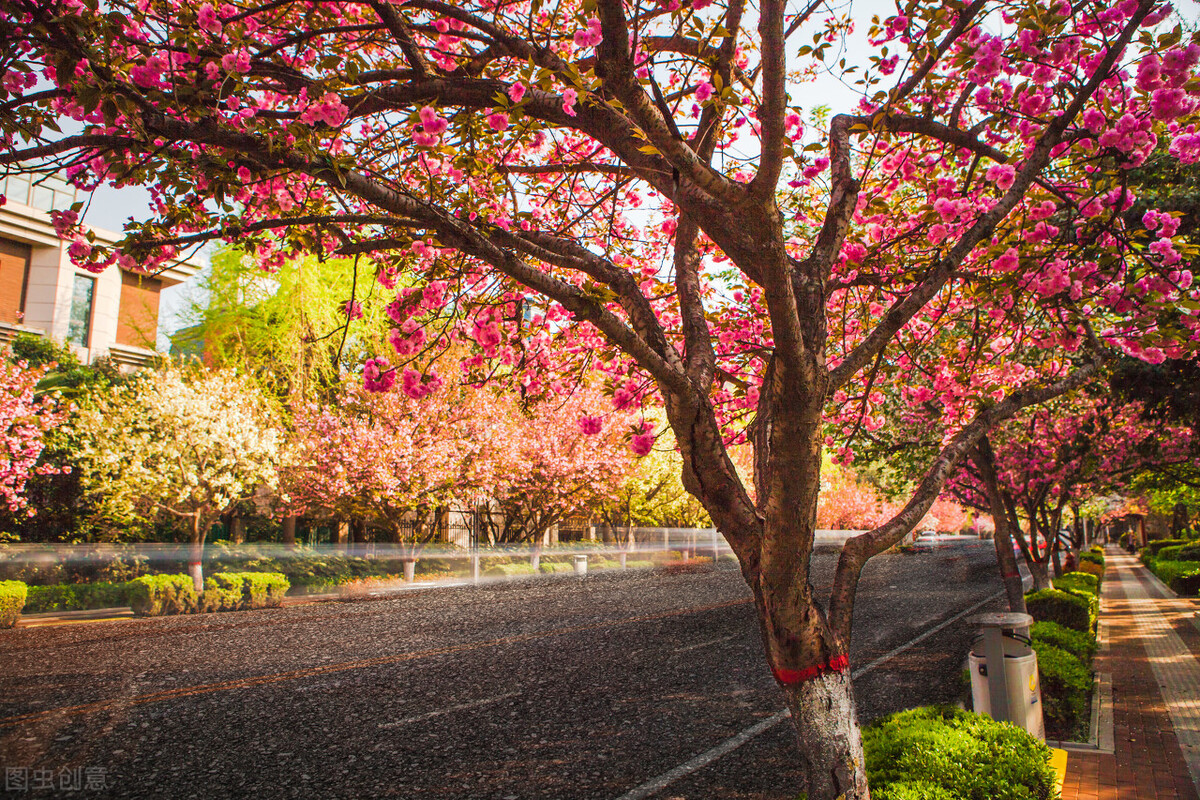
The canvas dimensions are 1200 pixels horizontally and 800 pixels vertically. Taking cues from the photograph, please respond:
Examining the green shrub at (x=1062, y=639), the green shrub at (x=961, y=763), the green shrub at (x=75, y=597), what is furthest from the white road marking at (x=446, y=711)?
the green shrub at (x=75, y=597)

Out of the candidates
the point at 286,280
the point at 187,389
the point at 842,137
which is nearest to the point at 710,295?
the point at 842,137

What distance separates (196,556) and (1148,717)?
17.7 meters

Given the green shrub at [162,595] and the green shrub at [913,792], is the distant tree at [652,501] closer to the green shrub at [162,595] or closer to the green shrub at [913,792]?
the green shrub at [162,595]

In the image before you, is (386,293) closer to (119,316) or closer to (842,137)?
(119,316)

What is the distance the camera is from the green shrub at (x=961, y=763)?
313 cm

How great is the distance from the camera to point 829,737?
10.1ft

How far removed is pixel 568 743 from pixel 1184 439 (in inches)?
497

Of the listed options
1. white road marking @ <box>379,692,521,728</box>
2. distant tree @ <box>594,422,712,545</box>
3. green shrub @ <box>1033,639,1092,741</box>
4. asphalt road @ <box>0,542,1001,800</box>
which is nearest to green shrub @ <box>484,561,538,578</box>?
distant tree @ <box>594,422,712,545</box>

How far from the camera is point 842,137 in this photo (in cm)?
398

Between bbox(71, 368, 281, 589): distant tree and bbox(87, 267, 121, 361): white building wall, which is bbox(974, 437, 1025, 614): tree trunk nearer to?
bbox(71, 368, 281, 589): distant tree

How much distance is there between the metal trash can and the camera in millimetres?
4895

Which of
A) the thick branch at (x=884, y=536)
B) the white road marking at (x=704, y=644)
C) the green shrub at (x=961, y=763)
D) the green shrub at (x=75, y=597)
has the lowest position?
the white road marking at (x=704, y=644)

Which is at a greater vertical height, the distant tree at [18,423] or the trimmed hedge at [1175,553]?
the distant tree at [18,423]

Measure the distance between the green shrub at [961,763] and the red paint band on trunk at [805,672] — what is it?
59 centimetres
